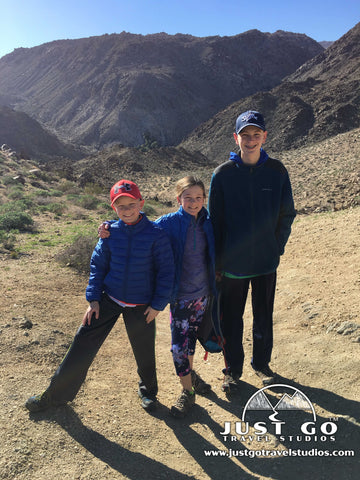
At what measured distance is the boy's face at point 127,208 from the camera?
8.46 feet

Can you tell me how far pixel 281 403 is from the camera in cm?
301

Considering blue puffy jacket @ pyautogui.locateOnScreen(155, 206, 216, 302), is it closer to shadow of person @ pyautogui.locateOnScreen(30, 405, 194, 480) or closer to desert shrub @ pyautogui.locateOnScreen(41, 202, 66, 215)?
shadow of person @ pyautogui.locateOnScreen(30, 405, 194, 480)

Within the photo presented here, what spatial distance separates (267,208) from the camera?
2875 mm

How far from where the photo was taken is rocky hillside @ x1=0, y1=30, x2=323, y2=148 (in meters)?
55.0

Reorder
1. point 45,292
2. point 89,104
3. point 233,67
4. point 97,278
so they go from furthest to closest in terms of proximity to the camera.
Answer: point 233,67 → point 89,104 → point 45,292 → point 97,278

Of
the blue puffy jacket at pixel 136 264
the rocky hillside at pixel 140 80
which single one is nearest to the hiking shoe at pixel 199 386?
the blue puffy jacket at pixel 136 264

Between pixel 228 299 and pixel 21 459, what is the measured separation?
5.81ft

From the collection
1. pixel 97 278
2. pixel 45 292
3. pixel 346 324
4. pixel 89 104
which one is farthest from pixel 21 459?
pixel 89 104

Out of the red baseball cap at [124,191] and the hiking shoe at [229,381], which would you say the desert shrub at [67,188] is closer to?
the hiking shoe at [229,381]

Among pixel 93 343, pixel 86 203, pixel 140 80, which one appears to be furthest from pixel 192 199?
pixel 140 80

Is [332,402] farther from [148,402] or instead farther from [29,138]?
[29,138]

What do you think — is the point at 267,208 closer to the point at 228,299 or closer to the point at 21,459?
the point at 228,299

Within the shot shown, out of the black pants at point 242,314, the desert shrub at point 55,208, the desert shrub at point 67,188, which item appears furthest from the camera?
the desert shrub at point 67,188

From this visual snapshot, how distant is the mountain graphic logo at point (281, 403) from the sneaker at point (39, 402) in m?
1.45
